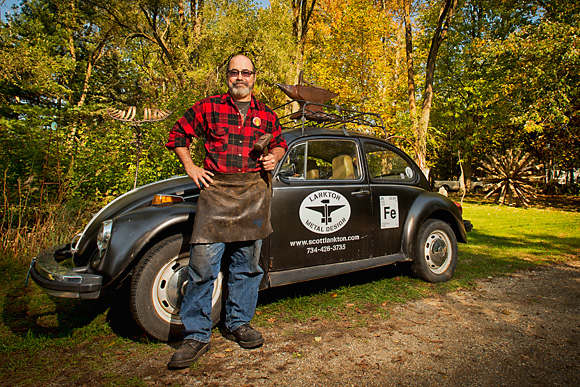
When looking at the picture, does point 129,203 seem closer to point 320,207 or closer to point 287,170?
point 287,170

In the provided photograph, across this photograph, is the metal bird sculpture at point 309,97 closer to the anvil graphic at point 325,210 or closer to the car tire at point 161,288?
the anvil graphic at point 325,210

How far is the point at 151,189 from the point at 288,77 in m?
11.3

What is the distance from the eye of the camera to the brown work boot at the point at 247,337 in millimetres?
2766

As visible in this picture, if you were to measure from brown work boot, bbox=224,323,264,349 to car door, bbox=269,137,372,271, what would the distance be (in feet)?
2.05

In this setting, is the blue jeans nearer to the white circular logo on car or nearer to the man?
the man

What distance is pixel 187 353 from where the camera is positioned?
251cm

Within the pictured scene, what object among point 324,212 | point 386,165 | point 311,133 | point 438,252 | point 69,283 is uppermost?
point 311,133

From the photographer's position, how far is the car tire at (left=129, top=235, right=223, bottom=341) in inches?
107

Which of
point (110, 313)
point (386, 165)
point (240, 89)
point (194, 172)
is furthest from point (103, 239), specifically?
point (386, 165)

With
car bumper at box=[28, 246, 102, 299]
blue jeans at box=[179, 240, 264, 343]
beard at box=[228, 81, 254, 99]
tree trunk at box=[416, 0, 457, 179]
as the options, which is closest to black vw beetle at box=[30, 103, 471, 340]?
car bumper at box=[28, 246, 102, 299]

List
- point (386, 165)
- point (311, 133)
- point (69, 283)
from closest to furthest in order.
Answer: point (69, 283) < point (311, 133) < point (386, 165)

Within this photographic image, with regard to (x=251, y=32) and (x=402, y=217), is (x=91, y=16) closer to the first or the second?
Result: (x=251, y=32)

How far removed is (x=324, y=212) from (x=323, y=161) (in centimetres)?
63

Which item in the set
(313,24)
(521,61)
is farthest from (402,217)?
(313,24)
